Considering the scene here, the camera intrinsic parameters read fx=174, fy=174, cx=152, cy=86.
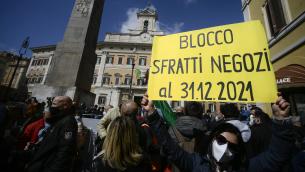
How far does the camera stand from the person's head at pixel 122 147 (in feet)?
4.96

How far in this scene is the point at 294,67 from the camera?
17.1 feet

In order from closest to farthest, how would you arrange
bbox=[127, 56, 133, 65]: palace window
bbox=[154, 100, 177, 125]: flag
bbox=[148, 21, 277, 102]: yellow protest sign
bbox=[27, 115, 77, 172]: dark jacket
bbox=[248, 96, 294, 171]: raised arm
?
bbox=[248, 96, 294, 171]: raised arm → bbox=[148, 21, 277, 102]: yellow protest sign → bbox=[27, 115, 77, 172]: dark jacket → bbox=[154, 100, 177, 125]: flag → bbox=[127, 56, 133, 65]: palace window

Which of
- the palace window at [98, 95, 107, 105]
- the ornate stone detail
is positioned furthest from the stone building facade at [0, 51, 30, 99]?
the ornate stone detail

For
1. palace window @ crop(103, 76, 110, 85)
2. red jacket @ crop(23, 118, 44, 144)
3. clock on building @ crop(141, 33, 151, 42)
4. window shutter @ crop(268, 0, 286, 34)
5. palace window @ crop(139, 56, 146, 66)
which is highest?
clock on building @ crop(141, 33, 151, 42)

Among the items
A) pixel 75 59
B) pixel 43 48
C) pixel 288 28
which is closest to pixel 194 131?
pixel 288 28

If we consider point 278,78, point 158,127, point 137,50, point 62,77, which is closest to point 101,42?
point 137,50

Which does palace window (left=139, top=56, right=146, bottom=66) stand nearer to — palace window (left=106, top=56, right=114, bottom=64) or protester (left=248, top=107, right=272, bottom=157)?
palace window (left=106, top=56, right=114, bottom=64)

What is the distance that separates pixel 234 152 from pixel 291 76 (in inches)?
207

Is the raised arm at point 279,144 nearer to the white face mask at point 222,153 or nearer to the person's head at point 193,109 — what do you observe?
the white face mask at point 222,153

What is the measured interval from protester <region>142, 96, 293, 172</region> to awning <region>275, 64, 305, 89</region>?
462cm

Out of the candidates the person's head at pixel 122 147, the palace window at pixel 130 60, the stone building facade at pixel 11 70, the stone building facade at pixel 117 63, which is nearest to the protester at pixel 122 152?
the person's head at pixel 122 147

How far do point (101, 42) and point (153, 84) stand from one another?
40.4 metres

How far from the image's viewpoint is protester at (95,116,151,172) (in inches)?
59.5

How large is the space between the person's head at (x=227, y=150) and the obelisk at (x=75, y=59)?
6729 millimetres
